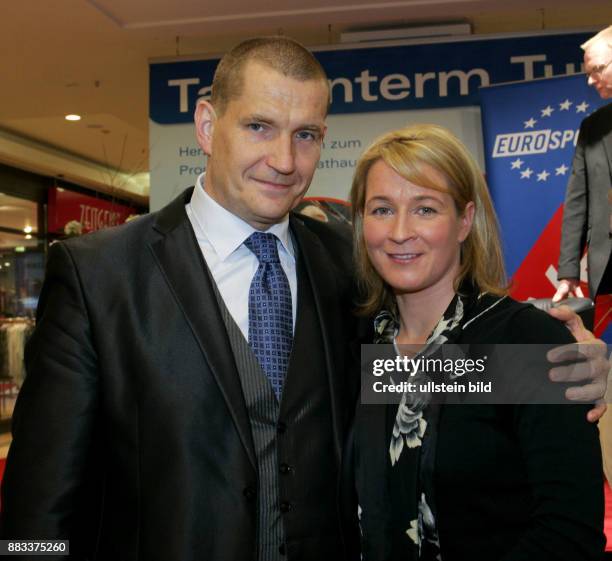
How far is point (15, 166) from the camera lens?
11.1m

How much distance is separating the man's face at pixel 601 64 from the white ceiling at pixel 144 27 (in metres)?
1.94

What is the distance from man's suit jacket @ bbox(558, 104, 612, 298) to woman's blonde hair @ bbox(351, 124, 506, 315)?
238cm

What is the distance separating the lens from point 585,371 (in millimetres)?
1589

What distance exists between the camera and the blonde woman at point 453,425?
1.51 m

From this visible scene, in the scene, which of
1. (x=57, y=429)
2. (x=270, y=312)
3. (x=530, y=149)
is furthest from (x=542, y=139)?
(x=57, y=429)

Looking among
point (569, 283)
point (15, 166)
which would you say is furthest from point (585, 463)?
point (15, 166)

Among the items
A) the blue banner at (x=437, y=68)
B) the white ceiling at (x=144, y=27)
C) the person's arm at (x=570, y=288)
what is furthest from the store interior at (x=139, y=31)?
the person's arm at (x=570, y=288)

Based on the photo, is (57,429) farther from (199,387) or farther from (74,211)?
(74,211)

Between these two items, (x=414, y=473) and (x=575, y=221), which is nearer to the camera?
(x=414, y=473)

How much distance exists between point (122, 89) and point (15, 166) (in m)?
4.21

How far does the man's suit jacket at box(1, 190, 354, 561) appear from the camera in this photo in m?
1.73

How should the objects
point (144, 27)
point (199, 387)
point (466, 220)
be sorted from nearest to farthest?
point (199, 387) < point (466, 220) < point (144, 27)

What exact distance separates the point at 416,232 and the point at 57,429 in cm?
98

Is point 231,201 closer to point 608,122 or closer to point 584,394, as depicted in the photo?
point 584,394
